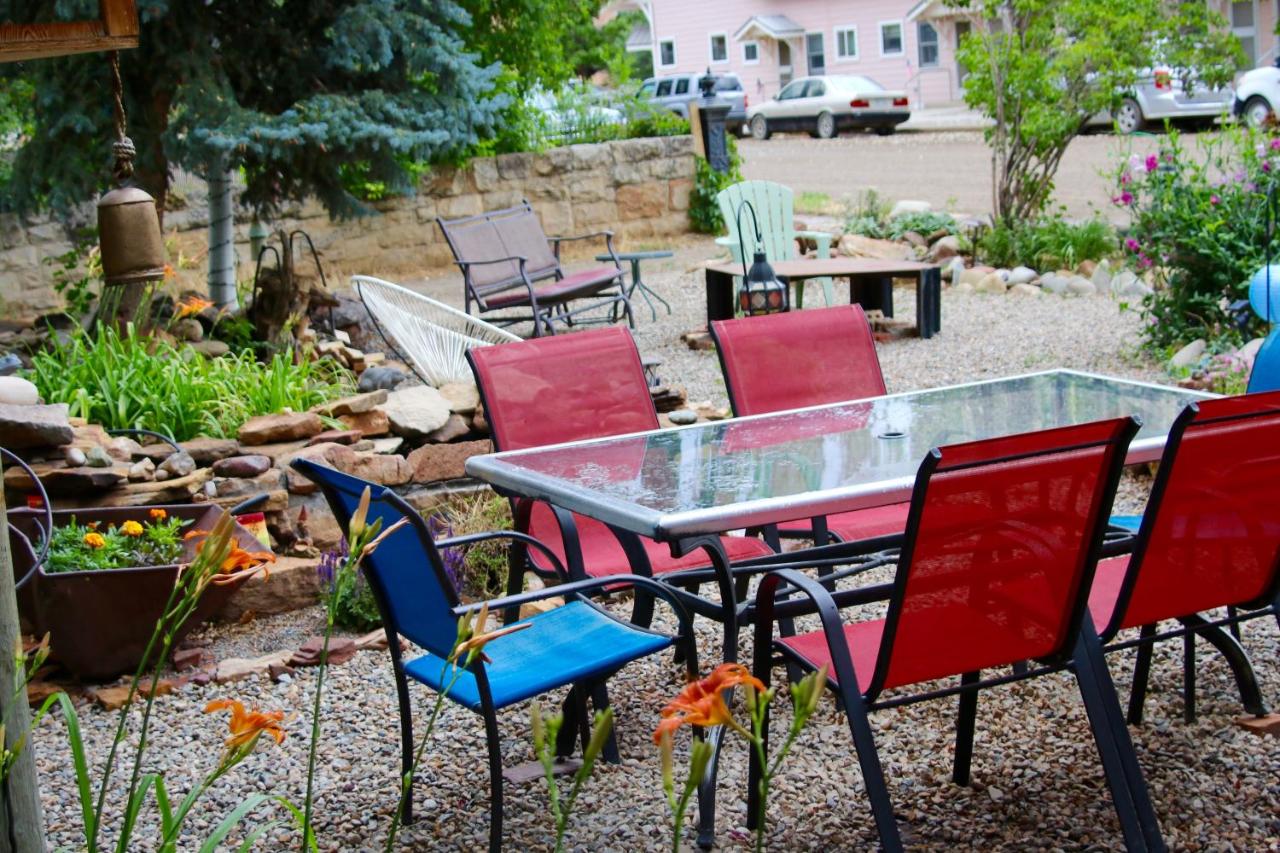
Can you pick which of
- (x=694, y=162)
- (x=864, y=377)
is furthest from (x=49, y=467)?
(x=694, y=162)

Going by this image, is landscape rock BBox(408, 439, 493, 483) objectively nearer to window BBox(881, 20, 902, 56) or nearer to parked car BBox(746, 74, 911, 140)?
parked car BBox(746, 74, 911, 140)

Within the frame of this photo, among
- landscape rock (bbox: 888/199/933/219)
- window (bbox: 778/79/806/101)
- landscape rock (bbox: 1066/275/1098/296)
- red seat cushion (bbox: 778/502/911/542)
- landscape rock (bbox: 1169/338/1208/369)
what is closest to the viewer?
red seat cushion (bbox: 778/502/911/542)

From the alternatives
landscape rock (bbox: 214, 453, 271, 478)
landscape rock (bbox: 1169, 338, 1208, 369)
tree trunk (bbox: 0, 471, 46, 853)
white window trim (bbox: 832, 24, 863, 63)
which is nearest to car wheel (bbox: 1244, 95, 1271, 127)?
landscape rock (bbox: 1169, 338, 1208, 369)

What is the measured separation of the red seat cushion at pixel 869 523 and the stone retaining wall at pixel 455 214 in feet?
21.1

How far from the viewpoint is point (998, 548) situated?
2.57 m

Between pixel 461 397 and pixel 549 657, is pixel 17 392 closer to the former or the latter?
pixel 461 397

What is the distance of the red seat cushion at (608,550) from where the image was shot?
11.9 ft

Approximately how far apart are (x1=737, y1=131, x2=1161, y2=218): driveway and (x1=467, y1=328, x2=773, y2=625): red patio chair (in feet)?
30.8

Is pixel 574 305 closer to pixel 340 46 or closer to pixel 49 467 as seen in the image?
pixel 340 46

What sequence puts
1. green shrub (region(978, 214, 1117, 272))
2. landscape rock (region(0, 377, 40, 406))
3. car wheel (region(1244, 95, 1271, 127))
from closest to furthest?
landscape rock (region(0, 377, 40, 406)) < green shrub (region(978, 214, 1117, 272)) < car wheel (region(1244, 95, 1271, 127))

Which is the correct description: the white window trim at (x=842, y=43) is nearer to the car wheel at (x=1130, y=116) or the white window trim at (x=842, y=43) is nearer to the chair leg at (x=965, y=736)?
the car wheel at (x=1130, y=116)

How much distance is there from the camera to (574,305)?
425 inches

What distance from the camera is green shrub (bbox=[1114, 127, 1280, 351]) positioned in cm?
707

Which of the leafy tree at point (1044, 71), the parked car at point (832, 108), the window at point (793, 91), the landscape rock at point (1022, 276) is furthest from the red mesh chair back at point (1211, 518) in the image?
the window at point (793, 91)
